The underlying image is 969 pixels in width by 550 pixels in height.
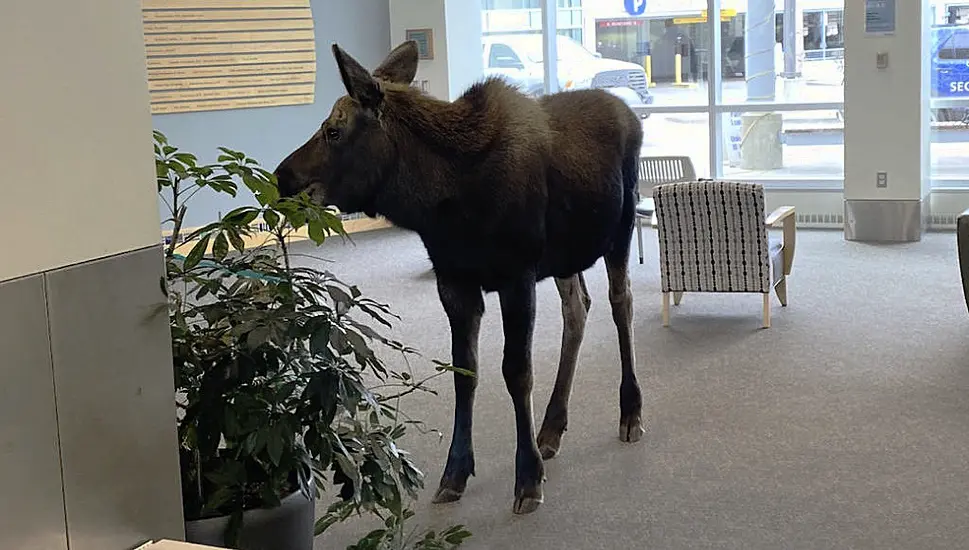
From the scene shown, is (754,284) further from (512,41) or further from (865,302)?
(512,41)

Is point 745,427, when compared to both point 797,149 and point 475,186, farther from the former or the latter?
point 797,149

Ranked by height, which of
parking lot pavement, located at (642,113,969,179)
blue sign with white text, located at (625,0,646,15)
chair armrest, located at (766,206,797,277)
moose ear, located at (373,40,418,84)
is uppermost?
blue sign with white text, located at (625,0,646,15)

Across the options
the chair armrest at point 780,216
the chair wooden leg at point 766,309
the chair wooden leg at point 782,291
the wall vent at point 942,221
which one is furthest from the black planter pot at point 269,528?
the wall vent at point 942,221

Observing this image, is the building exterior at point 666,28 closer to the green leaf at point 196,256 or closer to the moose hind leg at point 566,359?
the moose hind leg at point 566,359

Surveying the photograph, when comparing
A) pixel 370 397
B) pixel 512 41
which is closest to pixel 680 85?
pixel 512 41

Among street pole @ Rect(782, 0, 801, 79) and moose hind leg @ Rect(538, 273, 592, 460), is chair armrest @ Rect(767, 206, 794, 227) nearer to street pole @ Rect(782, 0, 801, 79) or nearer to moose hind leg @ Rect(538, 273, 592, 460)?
moose hind leg @ Rect(538, 273, 592, 460)

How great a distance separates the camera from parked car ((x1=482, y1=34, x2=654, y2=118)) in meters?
11.0

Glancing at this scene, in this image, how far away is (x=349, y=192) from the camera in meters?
3.60

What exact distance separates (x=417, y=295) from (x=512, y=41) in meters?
4.49

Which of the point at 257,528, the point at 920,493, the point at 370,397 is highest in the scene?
the point at 370,397

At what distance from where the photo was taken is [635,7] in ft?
35.7

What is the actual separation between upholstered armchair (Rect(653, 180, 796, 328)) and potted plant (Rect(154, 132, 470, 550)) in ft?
13.3

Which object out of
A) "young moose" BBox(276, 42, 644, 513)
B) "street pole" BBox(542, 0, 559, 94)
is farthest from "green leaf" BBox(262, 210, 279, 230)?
"street pole" BBox(542, 0, 559, 94)

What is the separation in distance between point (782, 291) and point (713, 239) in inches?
32.2
